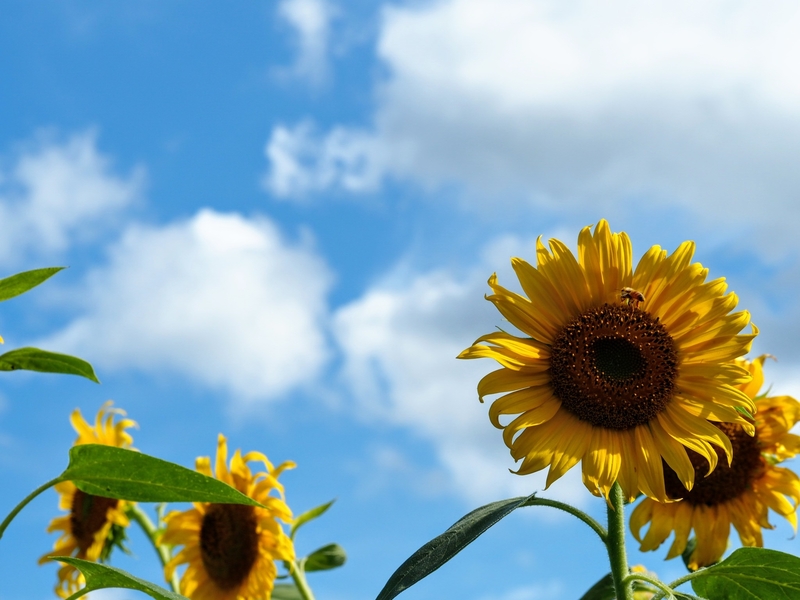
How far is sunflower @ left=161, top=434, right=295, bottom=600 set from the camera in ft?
15.7

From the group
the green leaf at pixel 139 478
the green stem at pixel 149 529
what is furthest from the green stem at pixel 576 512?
the green stem at pixel 149 529

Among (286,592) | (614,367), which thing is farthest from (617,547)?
(286,592)

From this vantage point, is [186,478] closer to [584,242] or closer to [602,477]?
[602,477]

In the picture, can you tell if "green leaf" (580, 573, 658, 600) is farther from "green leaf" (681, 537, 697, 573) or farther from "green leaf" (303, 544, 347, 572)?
"green leaf" (303, 544, 347, 572)

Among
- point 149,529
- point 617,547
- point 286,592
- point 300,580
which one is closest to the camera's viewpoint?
point 617,547

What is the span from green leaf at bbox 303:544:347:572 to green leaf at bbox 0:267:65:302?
8.51 feet

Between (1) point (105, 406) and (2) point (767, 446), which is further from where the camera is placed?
(1) point (105, 406)

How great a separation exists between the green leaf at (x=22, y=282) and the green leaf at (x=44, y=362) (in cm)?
16

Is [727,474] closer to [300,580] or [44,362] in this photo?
[300,580]

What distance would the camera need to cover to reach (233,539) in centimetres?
496

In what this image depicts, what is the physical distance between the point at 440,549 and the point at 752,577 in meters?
1.02

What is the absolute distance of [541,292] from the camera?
10.4ft

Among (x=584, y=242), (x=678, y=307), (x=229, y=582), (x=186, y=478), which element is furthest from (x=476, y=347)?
(x=229, y=582)

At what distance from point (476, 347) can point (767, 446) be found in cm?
202
